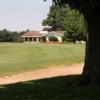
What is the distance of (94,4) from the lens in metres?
11.6

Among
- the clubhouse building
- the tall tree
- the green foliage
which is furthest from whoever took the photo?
the clubhouse building

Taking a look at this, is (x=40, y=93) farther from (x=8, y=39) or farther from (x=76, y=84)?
(x=8, y=39)

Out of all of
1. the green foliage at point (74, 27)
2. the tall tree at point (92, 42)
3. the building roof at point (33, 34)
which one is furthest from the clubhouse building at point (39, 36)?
the tall tree at point (92, 42)

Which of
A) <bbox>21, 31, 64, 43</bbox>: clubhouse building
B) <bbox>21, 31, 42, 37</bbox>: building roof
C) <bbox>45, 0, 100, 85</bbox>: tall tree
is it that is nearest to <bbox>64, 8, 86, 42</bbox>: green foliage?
<bbox>21, 31, 64, 43</bbox>: clubhouse building

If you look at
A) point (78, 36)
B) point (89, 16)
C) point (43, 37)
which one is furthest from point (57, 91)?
point (43, 37)

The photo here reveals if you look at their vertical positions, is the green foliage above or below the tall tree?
below

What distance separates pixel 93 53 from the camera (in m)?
12.6

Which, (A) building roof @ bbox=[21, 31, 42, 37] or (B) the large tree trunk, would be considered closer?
(B) the large tree trunk

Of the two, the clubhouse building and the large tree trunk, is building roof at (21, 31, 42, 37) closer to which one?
the clubhouse building

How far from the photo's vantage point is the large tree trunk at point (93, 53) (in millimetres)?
12438

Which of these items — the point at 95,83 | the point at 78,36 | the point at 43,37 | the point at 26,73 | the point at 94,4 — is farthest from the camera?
the point at 43,37

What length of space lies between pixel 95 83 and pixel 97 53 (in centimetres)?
86

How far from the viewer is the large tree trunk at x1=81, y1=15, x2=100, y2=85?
12438 millimetres

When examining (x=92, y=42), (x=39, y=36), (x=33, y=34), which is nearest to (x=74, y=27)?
(x=39, y=36)
